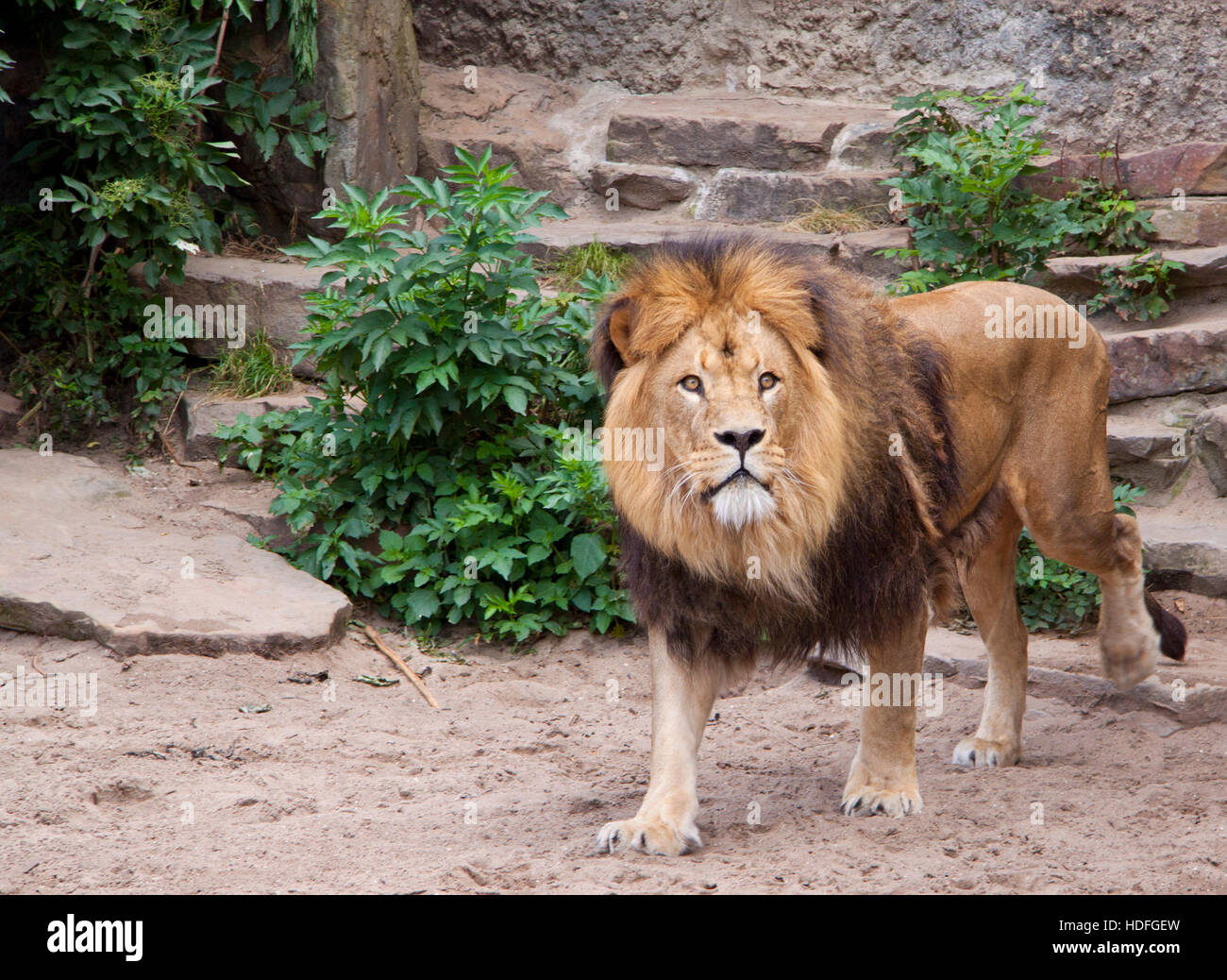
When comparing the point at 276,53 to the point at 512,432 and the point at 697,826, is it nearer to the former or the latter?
the point at 512,432

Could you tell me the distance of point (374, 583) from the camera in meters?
5.81

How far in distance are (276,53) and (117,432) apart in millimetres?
2359

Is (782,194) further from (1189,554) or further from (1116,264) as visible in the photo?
(1189,554)

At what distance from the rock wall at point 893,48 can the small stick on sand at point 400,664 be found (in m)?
4.84

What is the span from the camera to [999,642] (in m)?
4.67

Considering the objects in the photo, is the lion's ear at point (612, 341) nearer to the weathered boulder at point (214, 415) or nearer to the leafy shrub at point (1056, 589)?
the leafy shrub at point (1056, 589)

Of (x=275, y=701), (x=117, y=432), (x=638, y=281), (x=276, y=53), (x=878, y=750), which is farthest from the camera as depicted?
(x=276, y=53)

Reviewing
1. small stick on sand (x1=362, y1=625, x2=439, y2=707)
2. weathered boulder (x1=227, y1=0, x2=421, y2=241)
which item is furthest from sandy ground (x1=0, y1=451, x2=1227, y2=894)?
weathered boulder (x1=227, y1=0, x2=421, y2=241)

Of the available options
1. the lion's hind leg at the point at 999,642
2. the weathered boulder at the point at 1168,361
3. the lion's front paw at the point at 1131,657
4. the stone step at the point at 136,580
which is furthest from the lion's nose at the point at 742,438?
the weathered boulder at the point at 1168,361

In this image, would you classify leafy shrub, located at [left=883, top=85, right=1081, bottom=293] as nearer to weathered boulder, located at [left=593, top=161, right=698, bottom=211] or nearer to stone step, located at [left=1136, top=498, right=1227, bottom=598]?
stone step, located at [left=1136, top=498, right=1227, bottom=598]

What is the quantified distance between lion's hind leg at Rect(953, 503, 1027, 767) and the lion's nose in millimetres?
1569

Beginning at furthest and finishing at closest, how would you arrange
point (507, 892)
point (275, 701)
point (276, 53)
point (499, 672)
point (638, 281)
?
point (276, 53) < point (499, 672) < point (275, 701) < point (638, 281) < point (507, 892)

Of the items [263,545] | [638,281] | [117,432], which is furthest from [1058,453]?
[117,432]

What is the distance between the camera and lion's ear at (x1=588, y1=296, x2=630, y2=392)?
361cm
